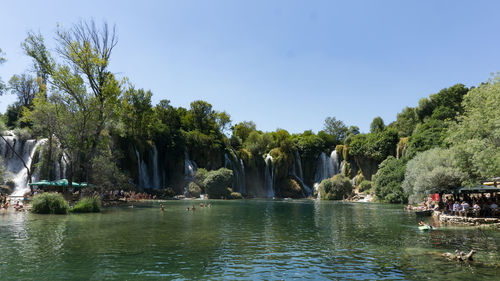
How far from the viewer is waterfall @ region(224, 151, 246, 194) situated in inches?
2808

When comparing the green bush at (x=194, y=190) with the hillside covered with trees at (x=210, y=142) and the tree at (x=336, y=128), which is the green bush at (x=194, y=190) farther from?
the tree at (x=336, y=128)

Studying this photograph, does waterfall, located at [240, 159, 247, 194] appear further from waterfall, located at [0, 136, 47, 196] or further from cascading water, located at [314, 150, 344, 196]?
waterfall, located at [0, 136, 47, 196]

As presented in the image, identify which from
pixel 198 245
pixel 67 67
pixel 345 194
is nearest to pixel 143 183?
pixel 67 67

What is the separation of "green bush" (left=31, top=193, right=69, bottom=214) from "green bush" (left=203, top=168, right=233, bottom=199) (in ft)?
110

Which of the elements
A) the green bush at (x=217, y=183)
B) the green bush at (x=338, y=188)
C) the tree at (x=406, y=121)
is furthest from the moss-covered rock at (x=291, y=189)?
the tree at (x=406, y=121)

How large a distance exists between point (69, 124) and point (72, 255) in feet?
81.6

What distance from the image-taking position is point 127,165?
55.9 meters

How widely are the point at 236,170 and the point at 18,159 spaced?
39852 mm

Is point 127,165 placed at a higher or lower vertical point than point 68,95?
lower

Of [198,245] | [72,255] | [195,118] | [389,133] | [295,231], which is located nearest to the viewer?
[72,255]

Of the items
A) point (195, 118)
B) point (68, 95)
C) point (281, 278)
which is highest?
point (195, 118)

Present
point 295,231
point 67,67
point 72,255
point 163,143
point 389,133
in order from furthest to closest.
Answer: point 389,133 → point 163,143 → point 67,67 → point 295,231 → point 72,255

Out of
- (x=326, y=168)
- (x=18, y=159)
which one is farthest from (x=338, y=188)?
(x=18, y=159)

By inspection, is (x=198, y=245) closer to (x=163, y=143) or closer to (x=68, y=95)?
(x=68, y=95)
